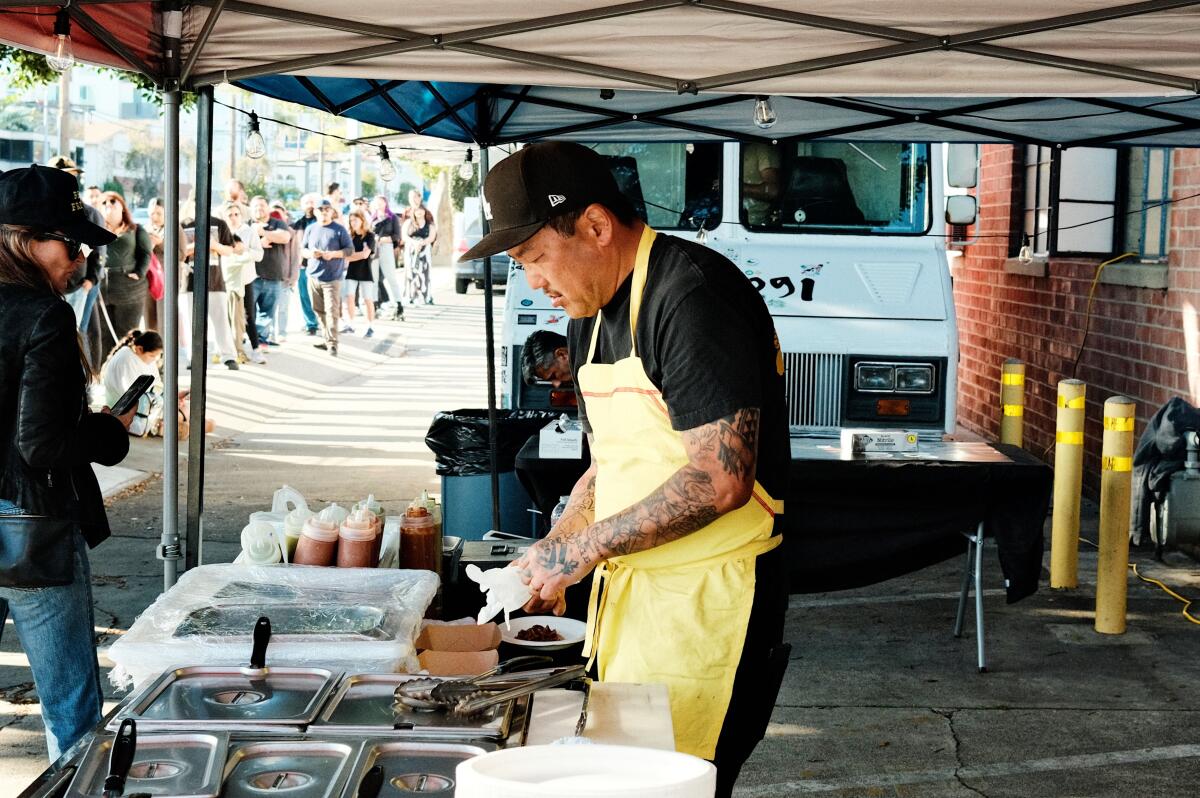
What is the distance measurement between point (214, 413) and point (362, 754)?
12420 millimetres

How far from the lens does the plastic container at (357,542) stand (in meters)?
3.72

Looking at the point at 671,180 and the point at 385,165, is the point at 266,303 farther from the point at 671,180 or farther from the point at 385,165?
the point at 385,165

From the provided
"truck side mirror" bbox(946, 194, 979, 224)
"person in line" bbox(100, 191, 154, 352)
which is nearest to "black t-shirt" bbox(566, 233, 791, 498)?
"truck side mirror" bbox(946, 194, 979, 224)

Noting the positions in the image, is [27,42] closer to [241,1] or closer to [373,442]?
[241,1]

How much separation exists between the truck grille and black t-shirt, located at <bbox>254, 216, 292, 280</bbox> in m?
11.7

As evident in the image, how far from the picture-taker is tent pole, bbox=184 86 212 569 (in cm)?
464

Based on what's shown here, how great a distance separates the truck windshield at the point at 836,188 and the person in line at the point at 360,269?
11.9 metres

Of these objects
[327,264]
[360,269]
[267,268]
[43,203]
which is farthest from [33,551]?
[360,269]

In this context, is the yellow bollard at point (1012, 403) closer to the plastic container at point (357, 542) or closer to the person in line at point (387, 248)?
the plastic container at point (357, 542)

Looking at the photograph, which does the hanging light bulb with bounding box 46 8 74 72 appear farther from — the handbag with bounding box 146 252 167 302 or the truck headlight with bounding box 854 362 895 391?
the handbag with bounding box 146 252 167 302

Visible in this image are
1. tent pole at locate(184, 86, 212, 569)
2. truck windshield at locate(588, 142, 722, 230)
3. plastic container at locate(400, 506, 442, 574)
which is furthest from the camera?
truck windshield at locate(588, 142, 722, 230)

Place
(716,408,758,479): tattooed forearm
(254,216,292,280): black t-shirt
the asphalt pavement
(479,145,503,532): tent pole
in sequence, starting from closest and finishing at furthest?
(716,408,758,479): tattooed forearm, the asphalt pavement, (479,145,503,532): tent pole, (254,216,292,280): black t-shirt

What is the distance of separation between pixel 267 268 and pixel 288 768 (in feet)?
54.6

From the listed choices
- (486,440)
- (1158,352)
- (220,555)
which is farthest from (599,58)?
A: (1158,352)
